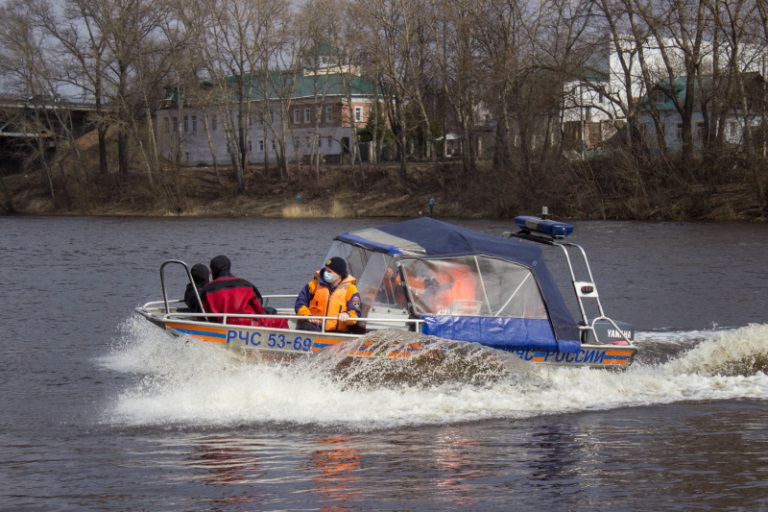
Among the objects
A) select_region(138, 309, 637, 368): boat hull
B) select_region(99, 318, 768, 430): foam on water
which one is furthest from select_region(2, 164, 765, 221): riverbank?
select_region(138, 309, 637, 368): boat hull

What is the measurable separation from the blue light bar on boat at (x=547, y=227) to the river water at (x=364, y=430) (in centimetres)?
198

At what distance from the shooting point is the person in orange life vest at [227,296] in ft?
42.4

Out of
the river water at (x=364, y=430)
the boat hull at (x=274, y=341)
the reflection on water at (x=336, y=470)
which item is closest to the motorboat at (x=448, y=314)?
the boat hull at (x=274, y=341)

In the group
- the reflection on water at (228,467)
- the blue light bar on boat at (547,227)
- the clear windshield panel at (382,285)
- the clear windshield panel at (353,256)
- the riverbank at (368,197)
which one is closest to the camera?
the reflection on water at (228,467)

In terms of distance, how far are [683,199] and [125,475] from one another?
45.5 meters

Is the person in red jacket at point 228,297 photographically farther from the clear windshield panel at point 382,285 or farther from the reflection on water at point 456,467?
the reflection on water at point 456,467

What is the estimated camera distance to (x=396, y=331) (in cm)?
1261

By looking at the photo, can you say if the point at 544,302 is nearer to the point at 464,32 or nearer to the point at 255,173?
the point at 464,32

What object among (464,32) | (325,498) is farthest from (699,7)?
(325,498)

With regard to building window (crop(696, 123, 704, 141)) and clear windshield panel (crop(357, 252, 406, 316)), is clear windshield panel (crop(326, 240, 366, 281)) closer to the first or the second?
clear windshield panel (crop(357, 252, 406, 316))

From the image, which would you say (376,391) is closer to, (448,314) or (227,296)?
(448,314)

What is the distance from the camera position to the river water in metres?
8.91

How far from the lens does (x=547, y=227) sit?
46.1ft

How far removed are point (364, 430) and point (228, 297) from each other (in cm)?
295
